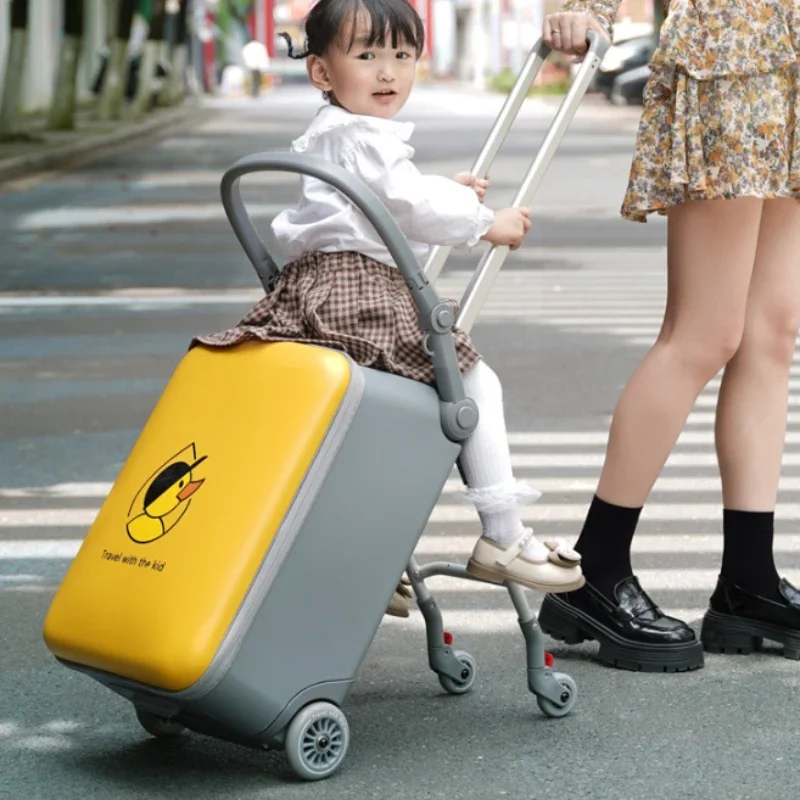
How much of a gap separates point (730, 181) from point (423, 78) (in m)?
97.9

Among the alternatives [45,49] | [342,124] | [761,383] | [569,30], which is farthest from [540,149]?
[45,49]

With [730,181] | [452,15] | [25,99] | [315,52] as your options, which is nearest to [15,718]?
[315,52]

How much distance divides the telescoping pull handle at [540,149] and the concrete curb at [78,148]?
16.9 meters

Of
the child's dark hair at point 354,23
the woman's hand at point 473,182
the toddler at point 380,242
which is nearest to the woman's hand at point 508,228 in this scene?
the toddler at point 380,242

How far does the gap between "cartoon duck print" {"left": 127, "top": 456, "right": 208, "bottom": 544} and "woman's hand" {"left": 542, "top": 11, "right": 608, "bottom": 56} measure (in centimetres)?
122

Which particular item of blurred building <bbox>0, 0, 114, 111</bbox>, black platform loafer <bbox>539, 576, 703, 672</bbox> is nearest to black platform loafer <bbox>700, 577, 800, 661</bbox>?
black platform loafer <bbox>539, 576, 703, 672</bbox>

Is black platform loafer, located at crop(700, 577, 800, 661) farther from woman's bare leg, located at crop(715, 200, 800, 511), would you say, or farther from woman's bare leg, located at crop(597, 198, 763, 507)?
woman's bare leg, located at crop(597, 198, 763, 507)

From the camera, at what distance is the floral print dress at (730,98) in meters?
3.79

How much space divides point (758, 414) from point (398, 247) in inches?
46.4

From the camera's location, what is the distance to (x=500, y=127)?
379cm

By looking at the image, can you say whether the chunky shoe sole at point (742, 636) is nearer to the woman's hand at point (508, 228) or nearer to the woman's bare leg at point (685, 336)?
the woman's bare leg at point (685, 336)

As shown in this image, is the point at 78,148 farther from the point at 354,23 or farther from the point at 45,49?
the point at 354,23

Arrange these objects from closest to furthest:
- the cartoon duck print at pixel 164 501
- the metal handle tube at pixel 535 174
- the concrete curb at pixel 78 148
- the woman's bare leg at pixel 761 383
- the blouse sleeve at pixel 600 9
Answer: the cartoon duck print at pixel 164 501 → the metal handle tube at pixel 535 174 → the blouse sleeve at pixel 600 9 → the woman's bare leg at pixel 761 383 → the concrete curb at pixel 78 148

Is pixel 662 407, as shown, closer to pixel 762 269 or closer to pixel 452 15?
pixel 762 269
